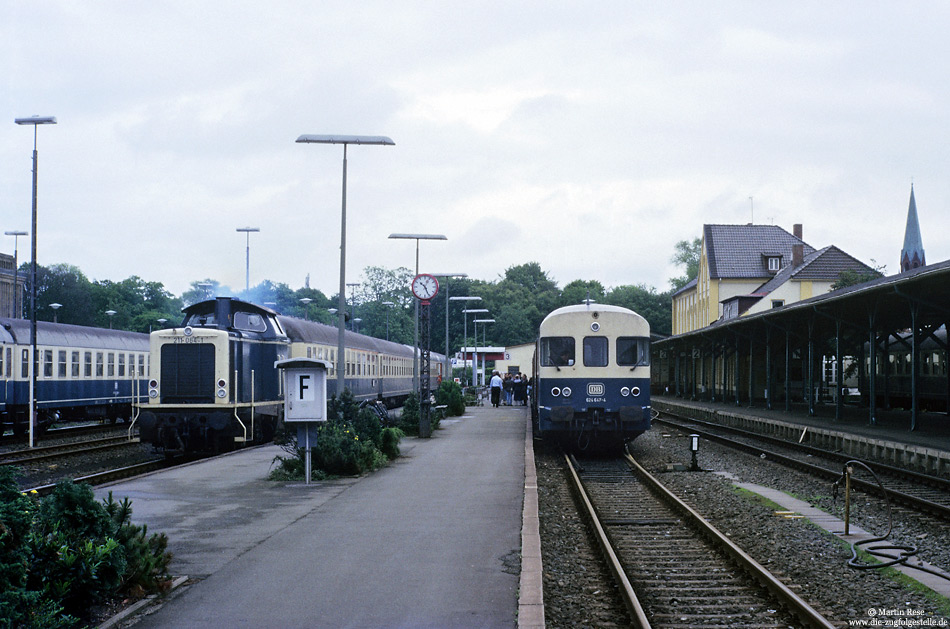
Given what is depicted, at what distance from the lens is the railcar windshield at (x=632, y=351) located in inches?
749

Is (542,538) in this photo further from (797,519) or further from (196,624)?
(196,624)

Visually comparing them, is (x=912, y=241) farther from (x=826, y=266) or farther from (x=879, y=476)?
(x=879, y=476)

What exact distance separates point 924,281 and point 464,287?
8723cm

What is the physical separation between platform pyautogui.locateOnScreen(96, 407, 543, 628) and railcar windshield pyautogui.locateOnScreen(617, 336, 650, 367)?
430 cm

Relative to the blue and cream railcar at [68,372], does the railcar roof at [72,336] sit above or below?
above

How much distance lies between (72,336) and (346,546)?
22538 mm

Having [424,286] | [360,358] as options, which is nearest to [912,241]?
[360,358]

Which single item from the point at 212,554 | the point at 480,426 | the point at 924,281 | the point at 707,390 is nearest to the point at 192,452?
the point at 480,426

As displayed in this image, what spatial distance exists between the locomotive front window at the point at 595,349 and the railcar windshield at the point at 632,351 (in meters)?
0.31

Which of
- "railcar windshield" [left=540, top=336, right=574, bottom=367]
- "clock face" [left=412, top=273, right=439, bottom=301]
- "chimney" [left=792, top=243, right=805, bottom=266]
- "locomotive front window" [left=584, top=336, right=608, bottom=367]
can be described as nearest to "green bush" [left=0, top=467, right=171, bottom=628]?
"railcar windshield" [left=540, top=336, right=574, bottom=367]

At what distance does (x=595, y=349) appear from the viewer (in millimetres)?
19094

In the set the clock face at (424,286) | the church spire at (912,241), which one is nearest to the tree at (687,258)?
the church spire at (912,241)

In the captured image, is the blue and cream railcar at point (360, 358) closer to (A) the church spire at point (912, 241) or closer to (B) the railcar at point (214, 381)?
(B) the railcar at point (214, 381)

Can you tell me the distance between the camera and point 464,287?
346ft
